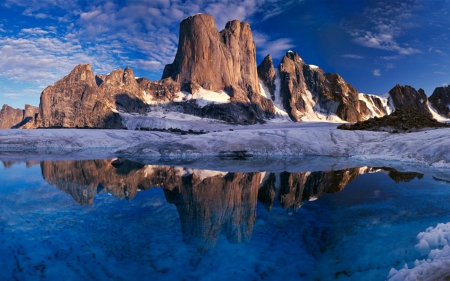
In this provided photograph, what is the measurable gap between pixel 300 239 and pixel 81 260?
6106 millimetres

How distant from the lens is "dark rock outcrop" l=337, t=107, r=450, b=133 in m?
43.9

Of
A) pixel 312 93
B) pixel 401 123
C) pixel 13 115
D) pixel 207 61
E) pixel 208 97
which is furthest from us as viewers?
pixel 13 115

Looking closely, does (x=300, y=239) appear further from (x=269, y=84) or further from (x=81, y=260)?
(x=269, y=84)

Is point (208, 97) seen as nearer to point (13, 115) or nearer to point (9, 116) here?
point (13, 115)

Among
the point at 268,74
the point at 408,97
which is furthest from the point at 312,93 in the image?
the point at 408,97

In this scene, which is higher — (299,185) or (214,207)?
(299,185)

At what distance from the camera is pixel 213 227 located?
9.92 m

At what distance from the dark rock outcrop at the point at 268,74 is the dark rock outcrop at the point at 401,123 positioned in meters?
116

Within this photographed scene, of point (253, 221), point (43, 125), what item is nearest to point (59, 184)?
point (253, 221)

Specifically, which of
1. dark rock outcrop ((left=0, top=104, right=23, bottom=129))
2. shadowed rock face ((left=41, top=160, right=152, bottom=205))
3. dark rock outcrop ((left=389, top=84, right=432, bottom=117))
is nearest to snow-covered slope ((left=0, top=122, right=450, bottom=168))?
shadowed rock face ((left=41, top=160, right=152, bottom=205))

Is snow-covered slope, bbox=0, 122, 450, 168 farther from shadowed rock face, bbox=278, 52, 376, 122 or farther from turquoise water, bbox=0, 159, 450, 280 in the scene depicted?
shadowed rock face, bbox=278, 52, 376, 122

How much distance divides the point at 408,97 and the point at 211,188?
214 m

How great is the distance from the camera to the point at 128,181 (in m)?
18.3

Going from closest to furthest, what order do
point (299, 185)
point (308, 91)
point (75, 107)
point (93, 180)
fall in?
point (299, 185) < point (93, 180) < point (75, 107) < point (308, 91)
